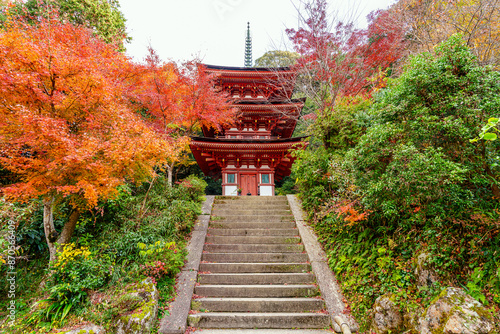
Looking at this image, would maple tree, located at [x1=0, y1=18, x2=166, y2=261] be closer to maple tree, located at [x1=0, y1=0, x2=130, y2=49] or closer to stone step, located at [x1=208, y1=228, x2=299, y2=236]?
stone step, located at [x1=208, y1=228, x2=299, y2=236]

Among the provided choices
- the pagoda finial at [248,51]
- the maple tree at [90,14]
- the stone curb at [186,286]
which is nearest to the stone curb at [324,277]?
the stone curb at [186,286]

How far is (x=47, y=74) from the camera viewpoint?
3.97 meters

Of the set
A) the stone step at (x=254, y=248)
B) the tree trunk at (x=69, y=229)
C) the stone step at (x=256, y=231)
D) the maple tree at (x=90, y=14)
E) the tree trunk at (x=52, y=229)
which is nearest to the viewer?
the tree trunk at (x=52, y=229)

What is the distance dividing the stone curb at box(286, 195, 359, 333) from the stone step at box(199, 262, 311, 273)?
0.29 meters

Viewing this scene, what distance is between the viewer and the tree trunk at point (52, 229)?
13.8 ft

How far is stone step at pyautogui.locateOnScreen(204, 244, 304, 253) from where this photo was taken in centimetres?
551

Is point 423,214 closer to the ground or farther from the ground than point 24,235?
farther from the ground

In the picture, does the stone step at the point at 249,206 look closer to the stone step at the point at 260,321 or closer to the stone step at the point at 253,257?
the stone step at the point at 253,257

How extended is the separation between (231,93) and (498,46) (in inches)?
413

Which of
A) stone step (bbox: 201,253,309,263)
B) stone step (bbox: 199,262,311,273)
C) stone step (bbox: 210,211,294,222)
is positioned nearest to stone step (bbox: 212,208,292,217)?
stone step (bbox: 210,211,294,222)

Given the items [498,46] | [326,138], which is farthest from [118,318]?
[498,46]

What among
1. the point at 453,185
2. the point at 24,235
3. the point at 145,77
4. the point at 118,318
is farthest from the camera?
the point at 145,77

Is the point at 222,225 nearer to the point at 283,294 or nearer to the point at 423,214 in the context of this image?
the point at 283,294

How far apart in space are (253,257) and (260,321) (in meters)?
1.59
